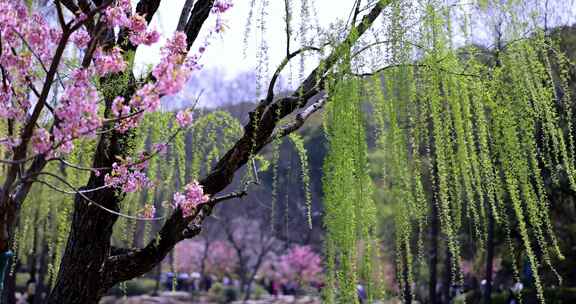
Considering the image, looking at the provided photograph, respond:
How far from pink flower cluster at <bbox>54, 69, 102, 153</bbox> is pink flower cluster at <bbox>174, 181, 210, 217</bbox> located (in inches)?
22.6

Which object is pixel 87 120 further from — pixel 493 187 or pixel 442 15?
pixel 493 187

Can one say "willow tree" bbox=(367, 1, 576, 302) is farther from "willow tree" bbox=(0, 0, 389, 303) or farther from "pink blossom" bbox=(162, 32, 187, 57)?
"pink blossom" bbox=(162, 32, 187, 57)

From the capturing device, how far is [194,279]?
24891 millimetres

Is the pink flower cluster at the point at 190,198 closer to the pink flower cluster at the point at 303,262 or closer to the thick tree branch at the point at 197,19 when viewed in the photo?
the thick tree branch at the point at 197,19

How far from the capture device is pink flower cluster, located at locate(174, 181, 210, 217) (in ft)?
8.64

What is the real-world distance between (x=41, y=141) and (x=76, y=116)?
18cm

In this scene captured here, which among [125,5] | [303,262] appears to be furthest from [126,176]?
[303,262]

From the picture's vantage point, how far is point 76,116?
2127 mm

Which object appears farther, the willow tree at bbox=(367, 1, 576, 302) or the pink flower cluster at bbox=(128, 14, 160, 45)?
the pink flower cluster at bbox=(128, 14, 160, 45)

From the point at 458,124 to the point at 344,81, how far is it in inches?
18.4

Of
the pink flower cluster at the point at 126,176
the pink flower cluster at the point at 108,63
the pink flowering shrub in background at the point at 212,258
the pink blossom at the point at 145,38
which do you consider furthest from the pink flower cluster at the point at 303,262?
the pink flower cluster at the point at 108,63

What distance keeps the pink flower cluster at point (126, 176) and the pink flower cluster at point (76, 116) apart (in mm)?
370

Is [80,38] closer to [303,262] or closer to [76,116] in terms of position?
[76,116]

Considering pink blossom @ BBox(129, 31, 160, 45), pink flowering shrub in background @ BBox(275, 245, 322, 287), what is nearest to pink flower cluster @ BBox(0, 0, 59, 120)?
pink blossom @ BBox(129, 31, 160, 45)
